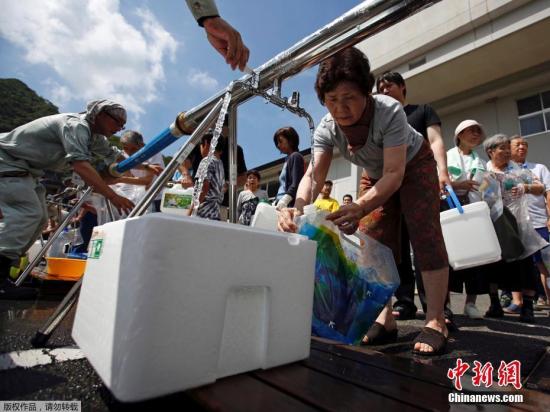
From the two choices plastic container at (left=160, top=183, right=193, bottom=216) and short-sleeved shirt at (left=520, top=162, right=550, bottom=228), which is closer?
plastic container at (left=160, top=183, right=193, bottom=216)

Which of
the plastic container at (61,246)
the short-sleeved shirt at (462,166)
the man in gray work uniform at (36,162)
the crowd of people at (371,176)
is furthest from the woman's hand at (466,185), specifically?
the plastic container at (61,246)

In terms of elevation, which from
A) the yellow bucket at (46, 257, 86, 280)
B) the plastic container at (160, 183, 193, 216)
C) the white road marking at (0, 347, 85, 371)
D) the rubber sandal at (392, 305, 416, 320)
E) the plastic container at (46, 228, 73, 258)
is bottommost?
the white road marking at (0, 347, 85, 371)

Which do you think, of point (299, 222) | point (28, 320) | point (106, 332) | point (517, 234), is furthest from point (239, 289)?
point (517, 234)

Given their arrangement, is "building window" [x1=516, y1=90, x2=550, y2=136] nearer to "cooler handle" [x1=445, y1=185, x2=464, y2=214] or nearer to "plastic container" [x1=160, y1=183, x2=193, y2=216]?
"cooler handle" [x1=445, y1=185, x2=464, y2=214]

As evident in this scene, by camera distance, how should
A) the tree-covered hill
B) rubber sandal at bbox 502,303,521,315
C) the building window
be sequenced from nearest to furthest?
rubber sandal at bbox 502,303,521,315
the building window
the tree-covered hill

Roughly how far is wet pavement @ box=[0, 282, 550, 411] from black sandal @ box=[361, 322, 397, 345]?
0.18ft

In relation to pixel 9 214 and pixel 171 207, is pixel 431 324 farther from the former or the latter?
pixel 9 214

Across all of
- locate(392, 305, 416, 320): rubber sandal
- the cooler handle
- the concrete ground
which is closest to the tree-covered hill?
locate(392, 305, 416, 320): rubber sandal

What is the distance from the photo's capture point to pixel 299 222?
1.25 metres

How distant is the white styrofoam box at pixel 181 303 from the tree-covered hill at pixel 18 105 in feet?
78.3

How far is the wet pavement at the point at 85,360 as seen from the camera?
2.51ft

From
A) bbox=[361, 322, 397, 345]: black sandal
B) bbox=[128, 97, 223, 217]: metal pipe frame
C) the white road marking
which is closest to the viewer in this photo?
the white road marking

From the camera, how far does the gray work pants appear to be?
1.77 m

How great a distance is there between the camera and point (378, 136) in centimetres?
139
